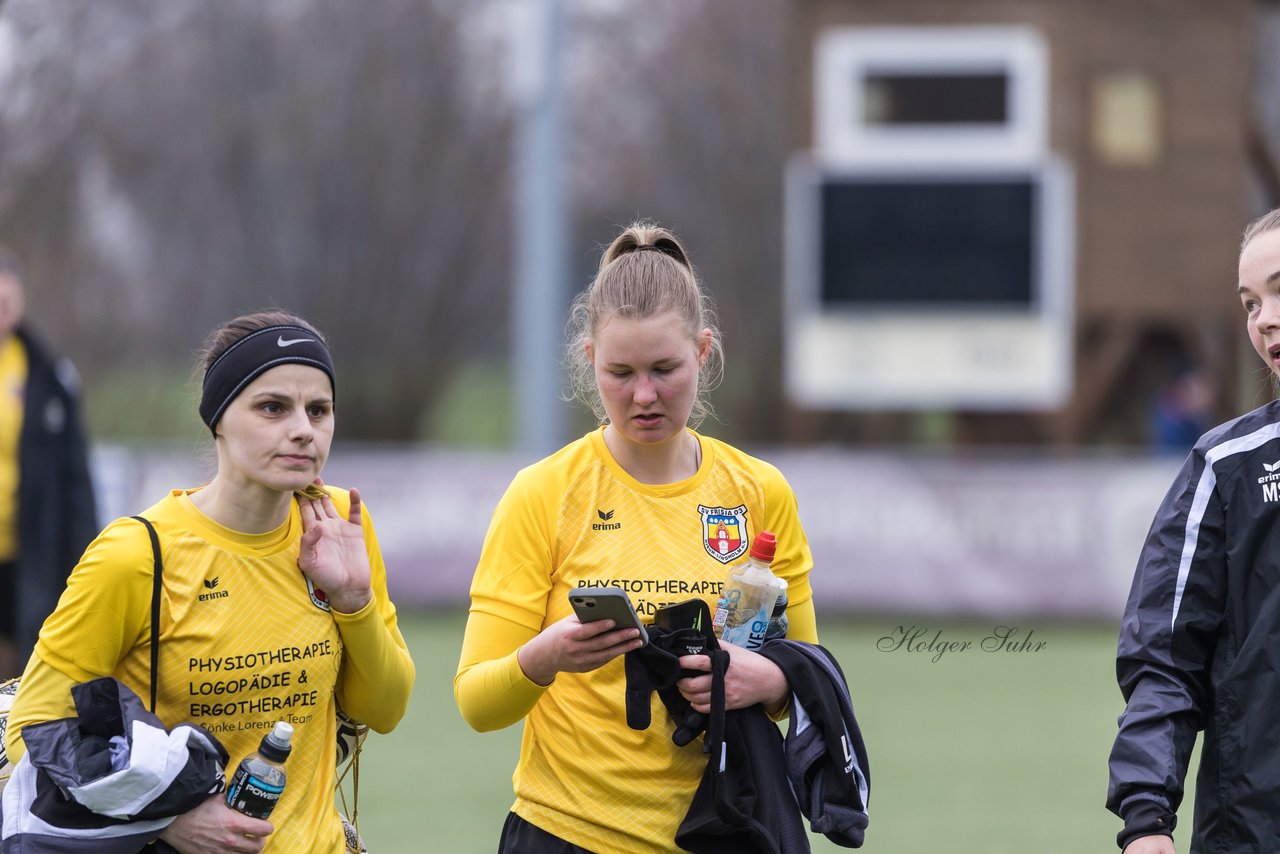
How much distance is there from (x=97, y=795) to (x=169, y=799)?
0.13 metres

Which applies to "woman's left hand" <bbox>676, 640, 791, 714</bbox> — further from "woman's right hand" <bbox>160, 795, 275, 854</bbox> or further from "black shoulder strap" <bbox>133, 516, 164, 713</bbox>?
"black shoulder strap" <bbox>133, 516, 164, 713</bbox>

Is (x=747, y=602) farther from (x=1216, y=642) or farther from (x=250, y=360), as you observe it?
(x=250, y=360)

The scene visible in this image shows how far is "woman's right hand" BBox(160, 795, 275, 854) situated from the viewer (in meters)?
3.35

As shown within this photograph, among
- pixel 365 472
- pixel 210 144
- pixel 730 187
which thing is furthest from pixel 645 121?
pixel 365 472

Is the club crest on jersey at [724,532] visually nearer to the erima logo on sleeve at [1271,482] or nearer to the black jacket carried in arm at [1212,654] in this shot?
the black jacket carried in arm at [1212,654]

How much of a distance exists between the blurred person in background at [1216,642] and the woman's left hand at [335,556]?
4.88ft

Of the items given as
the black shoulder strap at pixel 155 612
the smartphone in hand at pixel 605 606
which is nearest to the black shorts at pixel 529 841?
the smartphone in hand at pixel 605 606

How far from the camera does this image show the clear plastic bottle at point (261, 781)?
11.1 feet

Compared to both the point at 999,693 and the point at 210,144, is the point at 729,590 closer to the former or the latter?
the point at 999,693

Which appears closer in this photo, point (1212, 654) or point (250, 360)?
point (1212, 654)

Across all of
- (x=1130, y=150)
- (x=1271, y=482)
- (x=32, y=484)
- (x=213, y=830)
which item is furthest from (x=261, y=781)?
→ (x=1130, y=150)

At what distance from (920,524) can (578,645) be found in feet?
35.4

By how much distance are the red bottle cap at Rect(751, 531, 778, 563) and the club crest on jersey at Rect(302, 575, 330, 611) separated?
0.87 metres

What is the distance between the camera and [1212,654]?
3.35 meters
